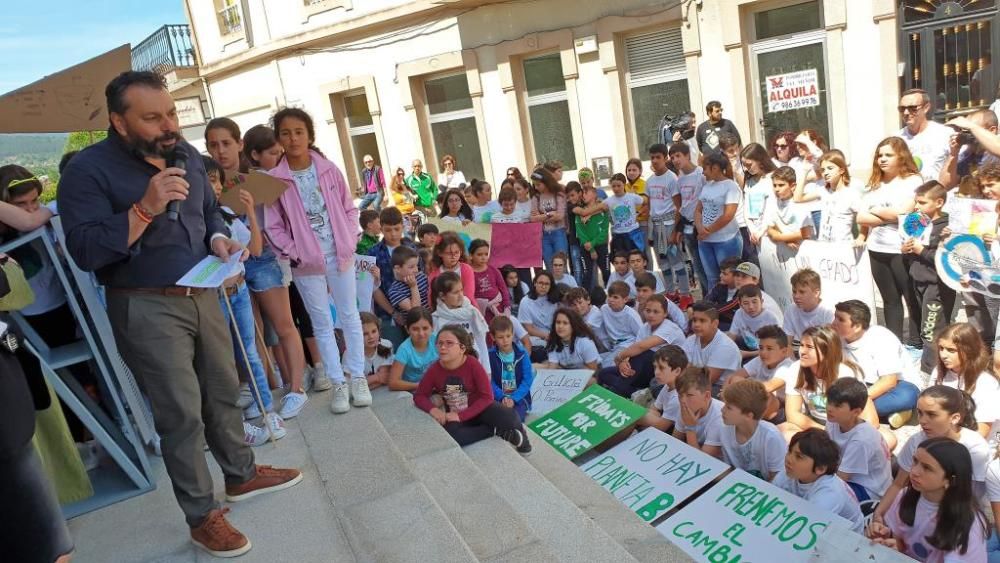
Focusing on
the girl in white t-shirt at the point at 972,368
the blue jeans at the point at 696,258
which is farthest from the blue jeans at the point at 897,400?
the blue jeans at the point at 696,258

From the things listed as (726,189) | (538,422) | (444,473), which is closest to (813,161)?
(726,189)

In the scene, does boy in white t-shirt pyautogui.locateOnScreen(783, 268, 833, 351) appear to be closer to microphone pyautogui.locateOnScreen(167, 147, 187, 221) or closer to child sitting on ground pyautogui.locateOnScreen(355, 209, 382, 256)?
child sitting on ground pyautogui.locateOnScreen(355, 209, 382, 256)

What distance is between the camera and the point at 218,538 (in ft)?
8.43

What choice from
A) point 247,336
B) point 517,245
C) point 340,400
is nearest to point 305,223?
point 247,336

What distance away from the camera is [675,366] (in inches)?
184

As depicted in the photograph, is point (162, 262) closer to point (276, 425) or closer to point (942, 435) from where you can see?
point (276, 425)

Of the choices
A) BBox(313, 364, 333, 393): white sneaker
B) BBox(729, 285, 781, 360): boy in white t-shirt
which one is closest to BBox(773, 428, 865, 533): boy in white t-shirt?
BBox(729, 285, 781, 360): boy in white t-shirt

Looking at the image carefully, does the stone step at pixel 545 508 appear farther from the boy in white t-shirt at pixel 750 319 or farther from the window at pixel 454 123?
the window at pixel 454 123

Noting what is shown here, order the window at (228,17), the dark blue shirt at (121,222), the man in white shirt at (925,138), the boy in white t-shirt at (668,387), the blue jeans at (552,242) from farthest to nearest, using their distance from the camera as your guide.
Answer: the window at (228,17) < the blue jeans at (552,242) < the man in white shirt at (925,138) < the boy in white t-shirt at (668,387) < the dark blue shirt at (121,222)

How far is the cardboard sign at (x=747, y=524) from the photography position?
3188mm

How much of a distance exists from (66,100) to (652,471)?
11.4ft

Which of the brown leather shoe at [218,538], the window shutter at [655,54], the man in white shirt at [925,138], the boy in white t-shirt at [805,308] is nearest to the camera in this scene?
the brown leather shoe at [218,538]

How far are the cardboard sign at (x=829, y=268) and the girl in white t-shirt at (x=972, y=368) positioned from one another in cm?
158

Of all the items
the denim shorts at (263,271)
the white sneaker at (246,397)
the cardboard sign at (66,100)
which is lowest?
the white sneaker at (246,397)
